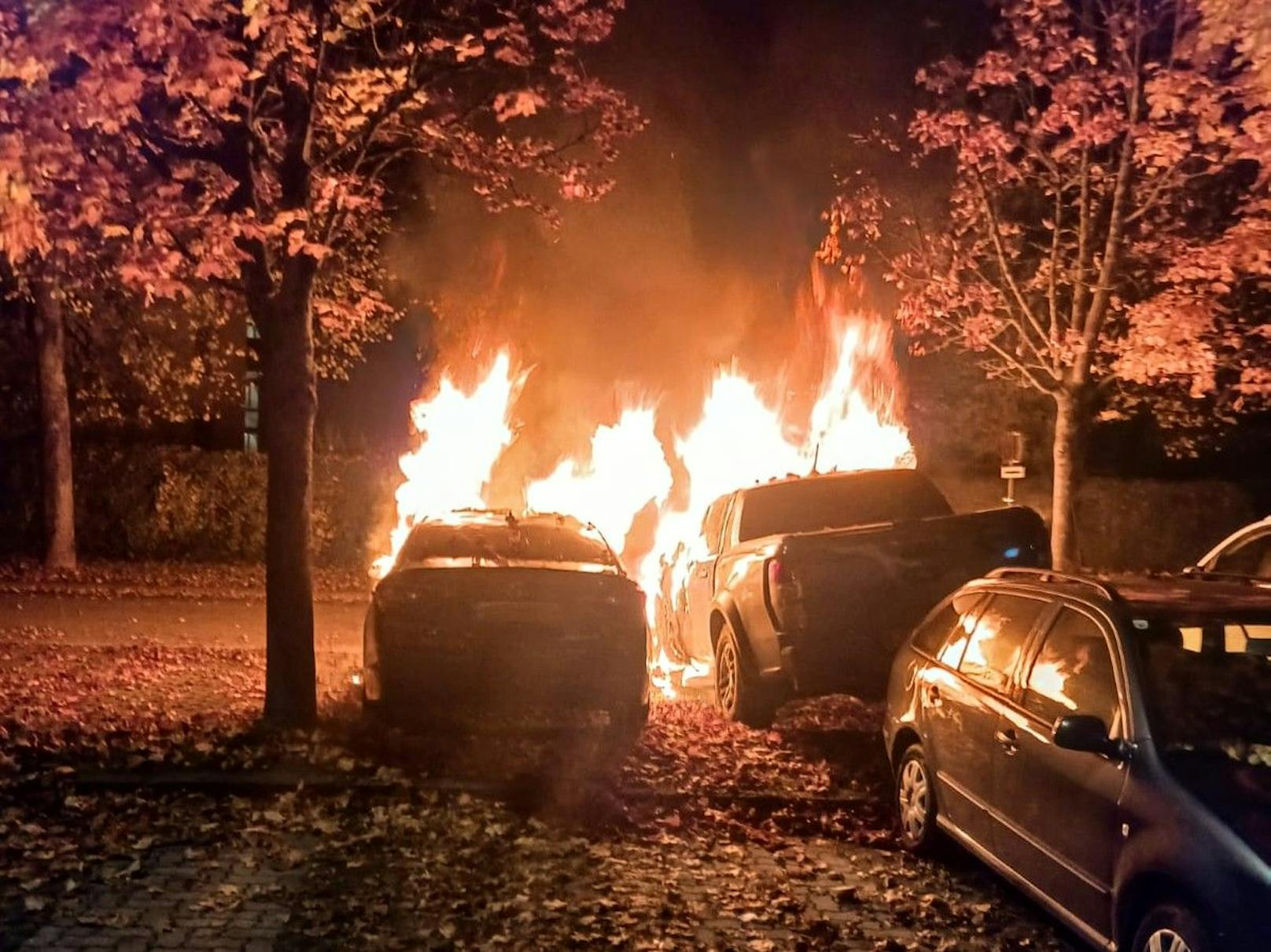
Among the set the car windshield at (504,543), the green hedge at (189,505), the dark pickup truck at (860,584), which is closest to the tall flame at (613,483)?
the car windshield at (504,543)

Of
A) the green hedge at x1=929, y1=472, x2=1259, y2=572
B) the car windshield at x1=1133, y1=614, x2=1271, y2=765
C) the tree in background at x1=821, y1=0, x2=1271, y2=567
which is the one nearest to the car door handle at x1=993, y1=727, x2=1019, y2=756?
the car windshield at x1=1133, y1=614, x2=1271, y2=765

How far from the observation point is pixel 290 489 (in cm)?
892

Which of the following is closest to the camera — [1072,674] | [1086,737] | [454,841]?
[1086,737]

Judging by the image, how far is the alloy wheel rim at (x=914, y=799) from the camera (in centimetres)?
679

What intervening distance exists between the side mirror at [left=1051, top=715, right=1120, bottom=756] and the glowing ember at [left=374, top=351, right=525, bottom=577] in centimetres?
1125

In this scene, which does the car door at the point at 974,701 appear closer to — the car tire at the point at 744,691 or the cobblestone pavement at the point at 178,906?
the car tire at the point at 744,691

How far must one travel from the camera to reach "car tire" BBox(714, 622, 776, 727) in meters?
9.73

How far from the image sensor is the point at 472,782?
7797mm

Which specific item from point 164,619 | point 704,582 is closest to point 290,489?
point 704,582

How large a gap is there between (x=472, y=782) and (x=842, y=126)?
502 inches

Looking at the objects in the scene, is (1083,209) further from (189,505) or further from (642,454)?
(189,505)

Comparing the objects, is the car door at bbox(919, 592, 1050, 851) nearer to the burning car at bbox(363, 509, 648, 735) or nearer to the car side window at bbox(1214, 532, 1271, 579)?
the burning car at bbox(363, 509, 648, 735)

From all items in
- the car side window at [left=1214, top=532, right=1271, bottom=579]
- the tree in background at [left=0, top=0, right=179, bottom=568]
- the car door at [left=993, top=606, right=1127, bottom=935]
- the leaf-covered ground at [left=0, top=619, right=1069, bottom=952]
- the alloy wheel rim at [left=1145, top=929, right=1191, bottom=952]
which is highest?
the tree in background at [left=0, top=0, right=179, bottom=568]

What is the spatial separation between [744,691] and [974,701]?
371 centimetres
